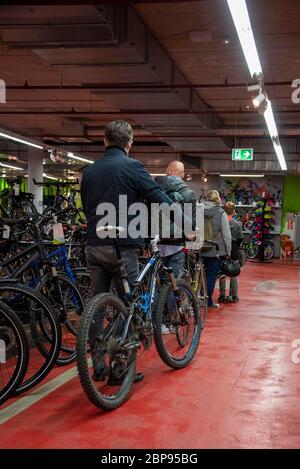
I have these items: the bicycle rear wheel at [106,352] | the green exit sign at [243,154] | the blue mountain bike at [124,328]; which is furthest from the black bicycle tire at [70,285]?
the green exit sign at [243,154]

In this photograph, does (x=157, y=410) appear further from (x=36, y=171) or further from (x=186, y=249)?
(x=36, y=171)

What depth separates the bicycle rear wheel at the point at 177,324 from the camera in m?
3.57

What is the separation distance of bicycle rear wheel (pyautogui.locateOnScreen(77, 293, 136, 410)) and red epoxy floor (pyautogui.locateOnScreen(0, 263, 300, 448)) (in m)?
0.12

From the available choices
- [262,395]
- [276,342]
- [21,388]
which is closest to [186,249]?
[276,342]

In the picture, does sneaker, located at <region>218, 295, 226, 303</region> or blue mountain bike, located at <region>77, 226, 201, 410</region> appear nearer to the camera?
blue mountain bike, located at <region>77, 226, 201, 410</region>

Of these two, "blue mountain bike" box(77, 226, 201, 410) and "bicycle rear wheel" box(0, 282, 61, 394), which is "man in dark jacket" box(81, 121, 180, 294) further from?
"bicycle rear wheel" box(0, 282, 61, 394)

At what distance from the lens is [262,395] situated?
3.34 metres

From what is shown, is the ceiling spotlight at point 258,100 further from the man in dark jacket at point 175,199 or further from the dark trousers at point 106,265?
the dark trousers at point 106,265

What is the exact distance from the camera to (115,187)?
321 cm

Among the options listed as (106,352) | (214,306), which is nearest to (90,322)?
(106,352)

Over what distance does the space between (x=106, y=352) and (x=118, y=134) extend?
137 centimetres

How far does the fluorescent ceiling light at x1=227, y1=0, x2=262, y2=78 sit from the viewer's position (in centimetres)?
442

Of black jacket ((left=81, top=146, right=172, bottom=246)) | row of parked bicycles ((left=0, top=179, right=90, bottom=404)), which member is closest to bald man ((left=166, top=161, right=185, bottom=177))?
row of parked bicycles ((left=0, top=179, right=90, bottom=404))

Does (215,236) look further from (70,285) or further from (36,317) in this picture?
(36,317)
